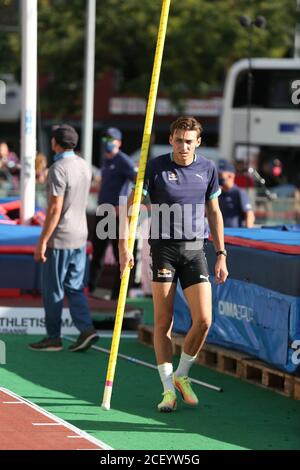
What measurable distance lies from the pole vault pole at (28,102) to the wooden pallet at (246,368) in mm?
3236

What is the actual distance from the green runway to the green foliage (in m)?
33.1

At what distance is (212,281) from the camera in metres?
11.5

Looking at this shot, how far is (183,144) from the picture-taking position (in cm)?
907

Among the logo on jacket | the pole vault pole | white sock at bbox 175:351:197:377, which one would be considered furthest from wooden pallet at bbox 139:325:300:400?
the pole vault pole

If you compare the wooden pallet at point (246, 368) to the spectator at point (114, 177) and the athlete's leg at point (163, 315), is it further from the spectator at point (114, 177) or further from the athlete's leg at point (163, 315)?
the spectator at point (114, 177)

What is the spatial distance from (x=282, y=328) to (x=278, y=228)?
2937mm

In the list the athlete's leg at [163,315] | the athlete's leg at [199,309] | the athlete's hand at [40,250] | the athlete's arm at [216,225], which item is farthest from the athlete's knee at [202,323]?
the athlete's hand at [40,250]

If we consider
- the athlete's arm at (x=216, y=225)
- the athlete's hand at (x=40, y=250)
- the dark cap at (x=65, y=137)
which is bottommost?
the athlete's hand at (x=40, y=250)

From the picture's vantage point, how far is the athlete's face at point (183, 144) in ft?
29.7

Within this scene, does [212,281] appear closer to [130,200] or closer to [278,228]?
[278,228]

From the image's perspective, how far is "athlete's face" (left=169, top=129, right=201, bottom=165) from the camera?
9039 mm

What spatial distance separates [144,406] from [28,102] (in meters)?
5.67

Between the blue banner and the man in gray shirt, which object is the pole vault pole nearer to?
the man in gray shirt
